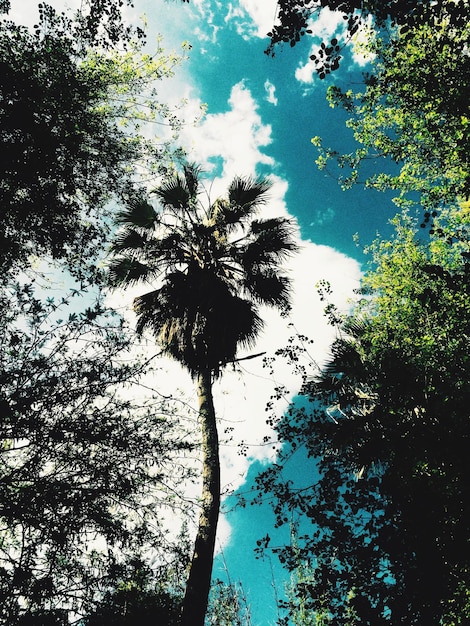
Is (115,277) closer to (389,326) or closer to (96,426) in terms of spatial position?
(96,426)

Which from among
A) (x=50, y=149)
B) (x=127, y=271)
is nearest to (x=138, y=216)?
Answer: (x=127, y=271)

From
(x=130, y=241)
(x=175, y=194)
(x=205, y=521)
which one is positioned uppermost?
(x=175, y=194)

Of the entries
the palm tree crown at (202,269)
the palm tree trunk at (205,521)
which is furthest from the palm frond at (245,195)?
the palm tree trunk at (205,521)

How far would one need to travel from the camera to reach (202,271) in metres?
8.59

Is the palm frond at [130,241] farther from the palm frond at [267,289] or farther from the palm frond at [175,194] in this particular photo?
the palm frond at [267,289]

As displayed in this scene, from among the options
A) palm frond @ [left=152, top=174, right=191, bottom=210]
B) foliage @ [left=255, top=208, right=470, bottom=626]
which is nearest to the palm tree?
palm frond @ [left=152, top=174, right=191, bottom=210]

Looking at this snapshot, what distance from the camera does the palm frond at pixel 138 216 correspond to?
25.8 ft

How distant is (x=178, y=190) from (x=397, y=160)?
259 inches

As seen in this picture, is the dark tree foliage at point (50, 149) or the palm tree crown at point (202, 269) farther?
the palm tree crown at point (202, 269)

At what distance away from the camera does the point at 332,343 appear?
9.38 metres

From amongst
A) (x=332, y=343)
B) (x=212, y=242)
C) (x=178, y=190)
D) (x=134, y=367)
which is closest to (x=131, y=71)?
(x=178, y=190)

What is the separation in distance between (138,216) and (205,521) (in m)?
6.76

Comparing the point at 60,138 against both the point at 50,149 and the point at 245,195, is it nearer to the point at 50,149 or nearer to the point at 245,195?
the point at 50,149

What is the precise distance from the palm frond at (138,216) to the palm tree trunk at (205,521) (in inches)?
170
